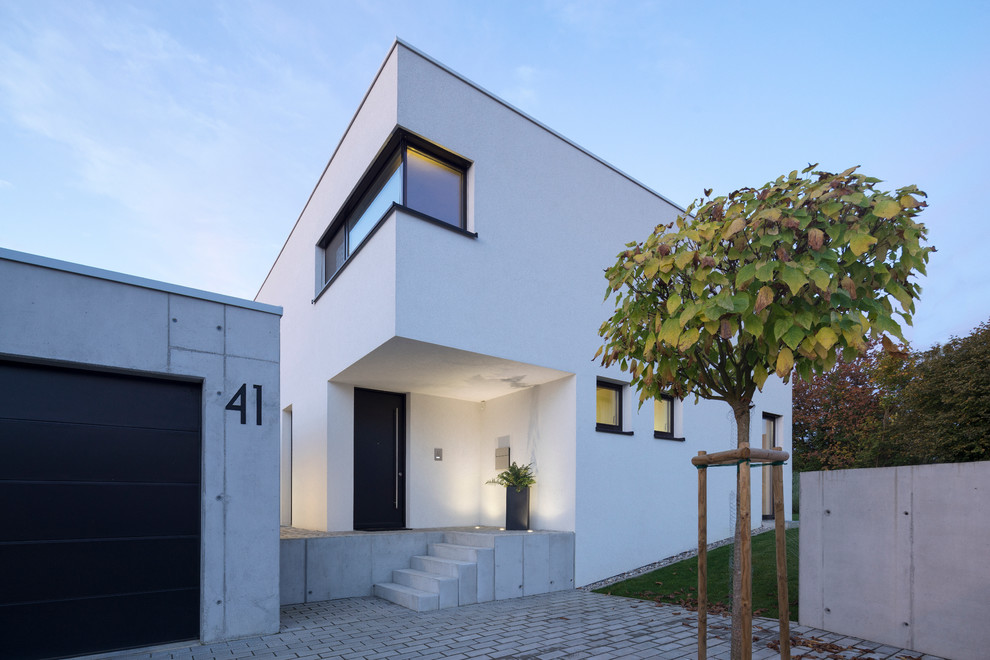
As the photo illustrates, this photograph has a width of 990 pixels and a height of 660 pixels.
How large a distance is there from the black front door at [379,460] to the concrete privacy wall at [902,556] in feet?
20.6

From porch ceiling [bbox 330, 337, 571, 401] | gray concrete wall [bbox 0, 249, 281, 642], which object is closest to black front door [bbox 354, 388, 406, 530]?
porch ceiling [bbox 330, 337, 571, 401]

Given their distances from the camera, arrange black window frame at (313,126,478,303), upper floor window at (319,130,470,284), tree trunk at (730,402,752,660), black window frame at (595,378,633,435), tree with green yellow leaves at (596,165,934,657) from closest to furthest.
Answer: tree with green yellow leaves at (596,165,934,657)
tree trunk at (730,402,752,660)
black window frame at (313,126,478,303)
upper floor window at (319,130,470,284)
black window frame at (595,378,633,435)

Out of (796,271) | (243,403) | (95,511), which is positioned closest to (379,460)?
(243,403)

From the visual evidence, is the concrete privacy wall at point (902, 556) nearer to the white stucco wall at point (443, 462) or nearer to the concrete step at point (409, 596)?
the concrete step at point (409, 596)

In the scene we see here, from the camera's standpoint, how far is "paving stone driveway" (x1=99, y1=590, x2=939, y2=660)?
197 inches

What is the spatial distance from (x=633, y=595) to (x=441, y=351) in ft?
13.8

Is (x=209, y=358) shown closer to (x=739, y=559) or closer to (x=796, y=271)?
(x=739, y=559)

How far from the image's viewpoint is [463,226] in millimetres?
7957

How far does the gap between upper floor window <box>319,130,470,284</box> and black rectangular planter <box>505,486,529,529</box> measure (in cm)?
422

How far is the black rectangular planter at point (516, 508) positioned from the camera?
8953 millimetres

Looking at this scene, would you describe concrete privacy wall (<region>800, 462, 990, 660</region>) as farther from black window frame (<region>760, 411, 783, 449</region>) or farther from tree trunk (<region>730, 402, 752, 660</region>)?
black window frame (<region>760, 411, 783, 449</region>)

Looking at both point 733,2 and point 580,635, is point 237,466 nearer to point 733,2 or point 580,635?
point 580,635

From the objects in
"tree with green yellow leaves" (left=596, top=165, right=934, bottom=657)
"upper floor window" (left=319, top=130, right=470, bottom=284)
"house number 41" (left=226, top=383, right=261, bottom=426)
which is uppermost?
"upper floor window" (left=319, top=130, right=470, bottom=284)

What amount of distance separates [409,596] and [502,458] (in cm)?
336
